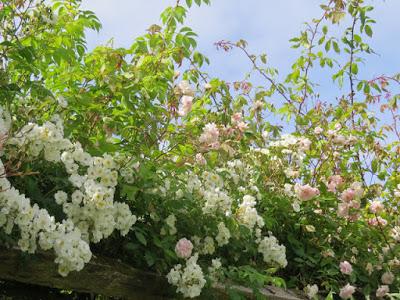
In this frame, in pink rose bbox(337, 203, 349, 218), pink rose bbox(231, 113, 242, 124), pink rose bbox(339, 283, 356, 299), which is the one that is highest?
pink rose bbox(231, 113, 242, 124)

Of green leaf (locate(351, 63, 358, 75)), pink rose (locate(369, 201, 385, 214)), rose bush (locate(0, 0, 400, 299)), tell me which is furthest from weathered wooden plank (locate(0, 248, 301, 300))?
green leaf (locate(351, 63, 358, 75))

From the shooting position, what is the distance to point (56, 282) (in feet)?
8.54

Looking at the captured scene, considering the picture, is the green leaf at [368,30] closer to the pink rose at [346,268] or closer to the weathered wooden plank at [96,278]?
the pink rose at [346,268]

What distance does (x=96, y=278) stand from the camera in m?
2.72

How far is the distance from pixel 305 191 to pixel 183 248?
1433mm

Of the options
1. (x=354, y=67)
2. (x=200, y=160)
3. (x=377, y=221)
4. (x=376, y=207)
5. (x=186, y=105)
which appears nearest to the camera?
(x=186, y=105)

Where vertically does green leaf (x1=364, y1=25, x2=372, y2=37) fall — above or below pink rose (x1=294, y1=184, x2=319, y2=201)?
above

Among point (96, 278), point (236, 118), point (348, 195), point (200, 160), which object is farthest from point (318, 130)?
point (96, 278)

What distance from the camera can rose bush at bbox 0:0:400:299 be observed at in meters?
2.62

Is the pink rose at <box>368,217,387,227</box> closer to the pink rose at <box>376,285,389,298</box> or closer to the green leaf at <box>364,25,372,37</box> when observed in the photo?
the pink rose at <box>376,285,389,298</box>

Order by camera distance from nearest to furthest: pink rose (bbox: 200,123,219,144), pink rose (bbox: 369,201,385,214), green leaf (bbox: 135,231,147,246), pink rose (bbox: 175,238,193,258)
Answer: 1. green leaf (bbox: 135,231,147,246)
2. pink rose (bbox: 175,238,193,258)
3. pink rose (bbox: 200,123,219,144)
4. pink rose (bbox: 369,201,385,214)

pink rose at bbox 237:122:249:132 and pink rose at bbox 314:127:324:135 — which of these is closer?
pink rose at bbox 237:122:249:132

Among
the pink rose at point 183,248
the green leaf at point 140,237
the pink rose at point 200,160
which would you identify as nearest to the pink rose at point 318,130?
the pink rose at point 200,160

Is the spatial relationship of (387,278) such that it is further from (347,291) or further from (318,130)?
(318,130)
